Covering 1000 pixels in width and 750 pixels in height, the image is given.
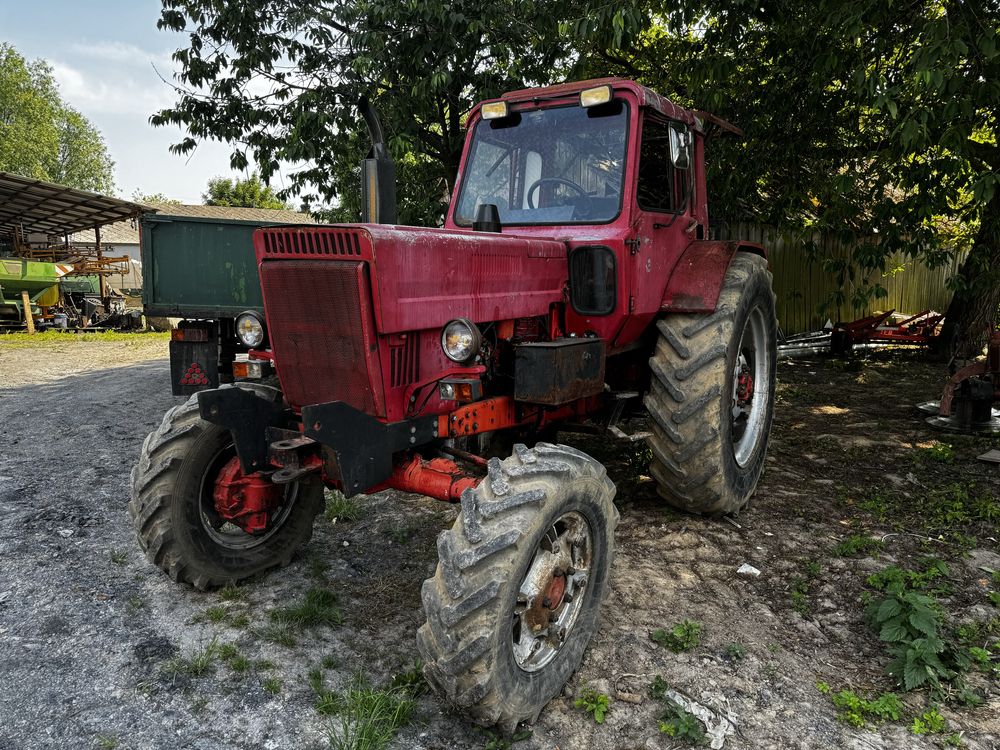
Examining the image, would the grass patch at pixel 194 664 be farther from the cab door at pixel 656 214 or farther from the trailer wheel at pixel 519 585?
the cab door at pixel 656 214

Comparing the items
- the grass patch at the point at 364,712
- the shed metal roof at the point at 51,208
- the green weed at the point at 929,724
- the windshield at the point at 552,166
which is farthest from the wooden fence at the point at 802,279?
the shed metal roof at the point at 51,208

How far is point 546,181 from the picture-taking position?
13.6 feet

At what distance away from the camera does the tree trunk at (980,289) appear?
7.85m

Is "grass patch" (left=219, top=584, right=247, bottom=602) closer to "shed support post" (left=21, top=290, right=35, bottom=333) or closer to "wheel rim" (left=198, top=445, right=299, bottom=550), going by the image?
"wheel rim" (left=198, top=445, right=299, bottom=550)

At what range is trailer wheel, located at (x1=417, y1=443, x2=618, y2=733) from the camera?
2459mm

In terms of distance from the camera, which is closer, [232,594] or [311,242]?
[311,242]

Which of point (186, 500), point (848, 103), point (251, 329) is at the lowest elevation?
point (186, 500)

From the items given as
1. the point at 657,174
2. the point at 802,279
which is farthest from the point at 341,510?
the point at 802,279

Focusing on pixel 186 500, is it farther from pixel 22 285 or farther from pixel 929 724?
pixel 22 285

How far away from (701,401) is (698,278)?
814mm

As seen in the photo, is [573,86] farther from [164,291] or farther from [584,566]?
[164,291]

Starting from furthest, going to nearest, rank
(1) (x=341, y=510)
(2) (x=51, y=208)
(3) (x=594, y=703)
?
(2) (x=51, y=208) < (1) (x=341, y=510) < (3) (x=594, y=703)

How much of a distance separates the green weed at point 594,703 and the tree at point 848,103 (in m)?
3.96

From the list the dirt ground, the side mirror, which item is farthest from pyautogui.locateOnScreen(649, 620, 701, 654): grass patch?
the side mirror
